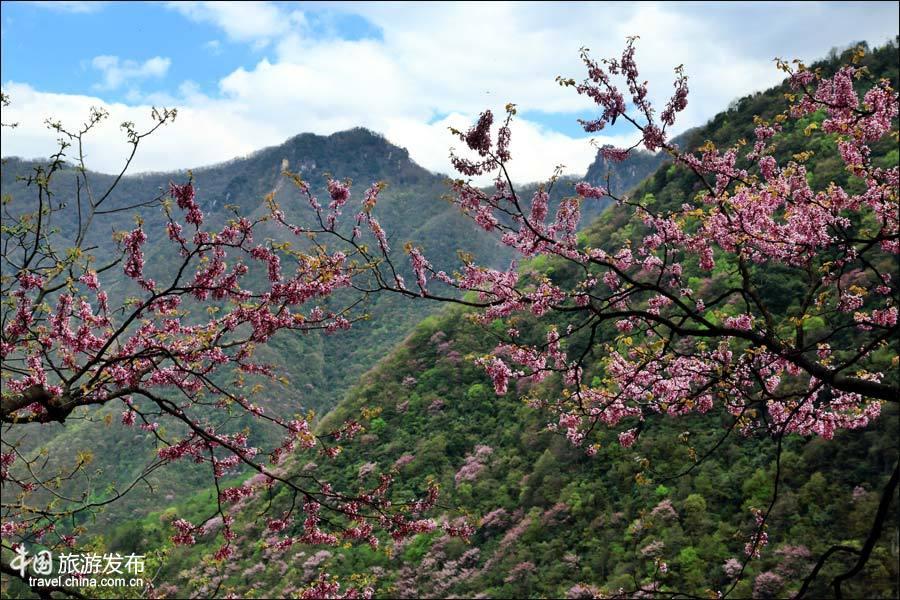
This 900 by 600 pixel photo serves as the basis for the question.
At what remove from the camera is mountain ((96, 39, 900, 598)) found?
1466 centimetres

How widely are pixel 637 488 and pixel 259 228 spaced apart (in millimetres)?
90801

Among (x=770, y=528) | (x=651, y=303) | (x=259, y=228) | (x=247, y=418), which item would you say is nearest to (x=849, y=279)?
(x=770, y=528)

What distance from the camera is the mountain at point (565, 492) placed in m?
14.7

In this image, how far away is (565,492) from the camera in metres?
20.3

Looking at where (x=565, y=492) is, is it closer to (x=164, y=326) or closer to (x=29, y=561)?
(x=164, y=326)

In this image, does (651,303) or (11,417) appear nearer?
(11,417)

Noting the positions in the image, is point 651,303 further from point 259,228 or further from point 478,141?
point 259,228

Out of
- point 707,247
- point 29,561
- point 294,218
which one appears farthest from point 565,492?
point 294,218

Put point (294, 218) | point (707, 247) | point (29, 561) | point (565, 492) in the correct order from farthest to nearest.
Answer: point (294, 218) → point (565, 492) → point (707, 247) → point (29, 561)

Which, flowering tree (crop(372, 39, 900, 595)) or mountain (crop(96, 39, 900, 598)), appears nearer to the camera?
flowering tree (crop(372, 39, 900, 595))

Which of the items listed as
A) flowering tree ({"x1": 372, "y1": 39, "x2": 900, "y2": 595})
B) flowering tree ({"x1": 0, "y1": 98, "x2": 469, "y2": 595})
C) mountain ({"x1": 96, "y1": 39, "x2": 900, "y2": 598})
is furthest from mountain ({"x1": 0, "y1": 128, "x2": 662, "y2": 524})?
mountain ({"x1": 96, "y1": 39, "x2": 900, "y2": 598})

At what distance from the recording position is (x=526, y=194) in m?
119

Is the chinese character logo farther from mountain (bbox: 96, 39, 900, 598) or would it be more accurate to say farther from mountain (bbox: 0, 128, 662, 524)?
mountain (bbox: 96, 39, 900, 598)

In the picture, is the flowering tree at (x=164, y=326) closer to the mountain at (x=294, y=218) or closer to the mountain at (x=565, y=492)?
the mountain at (x=294, y=218)
